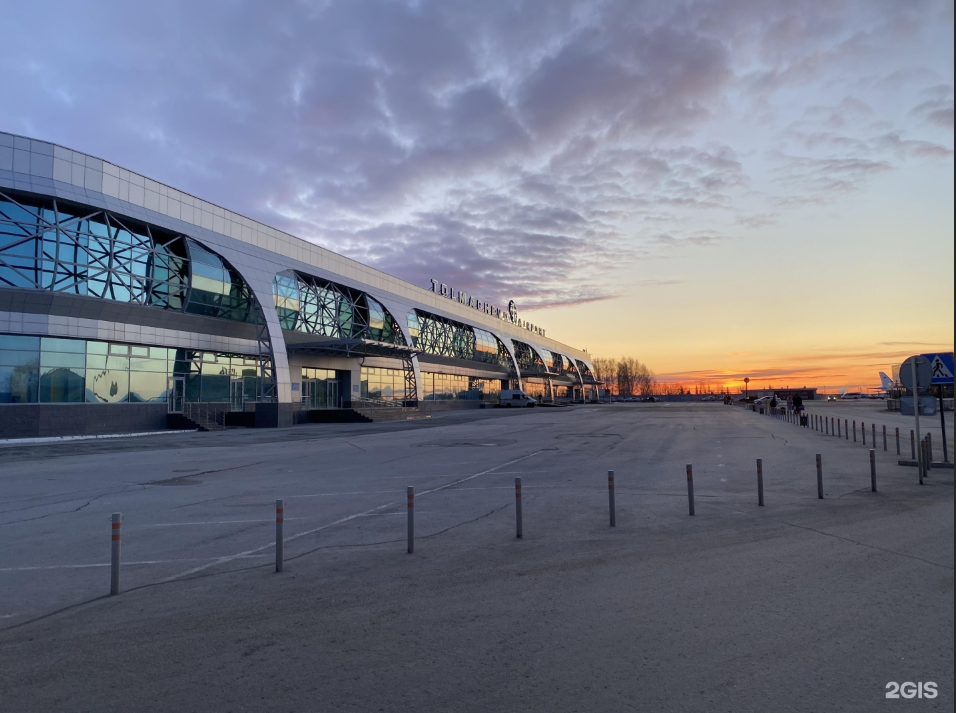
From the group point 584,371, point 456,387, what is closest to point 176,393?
point 456,387

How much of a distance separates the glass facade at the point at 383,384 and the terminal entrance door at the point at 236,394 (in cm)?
1503

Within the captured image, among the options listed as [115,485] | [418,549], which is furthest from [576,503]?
[115,485]

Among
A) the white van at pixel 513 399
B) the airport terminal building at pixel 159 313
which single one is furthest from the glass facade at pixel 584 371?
the airport terminal building at pixel 159 313

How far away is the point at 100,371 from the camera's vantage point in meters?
32.8

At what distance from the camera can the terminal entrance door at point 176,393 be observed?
121 feet

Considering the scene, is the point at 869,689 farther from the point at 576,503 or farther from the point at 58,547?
the point at 58,547

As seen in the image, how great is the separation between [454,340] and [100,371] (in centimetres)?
4847

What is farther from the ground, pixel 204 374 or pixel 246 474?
pixel 204 374

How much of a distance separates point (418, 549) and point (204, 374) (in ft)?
116

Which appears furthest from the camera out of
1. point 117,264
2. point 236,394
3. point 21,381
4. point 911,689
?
point 236,394

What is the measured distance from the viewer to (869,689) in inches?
173

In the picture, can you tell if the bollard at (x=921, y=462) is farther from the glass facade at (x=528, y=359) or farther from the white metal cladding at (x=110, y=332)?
the glass facade at (x=528, y=359)

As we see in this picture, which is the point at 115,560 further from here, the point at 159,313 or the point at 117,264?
the point at 159,313

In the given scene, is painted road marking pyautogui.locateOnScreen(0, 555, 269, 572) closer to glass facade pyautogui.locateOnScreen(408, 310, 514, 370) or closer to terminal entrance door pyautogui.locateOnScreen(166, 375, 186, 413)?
terminal entrance door pyautogui.locateOnScreen(166, 375, 186, 413)
